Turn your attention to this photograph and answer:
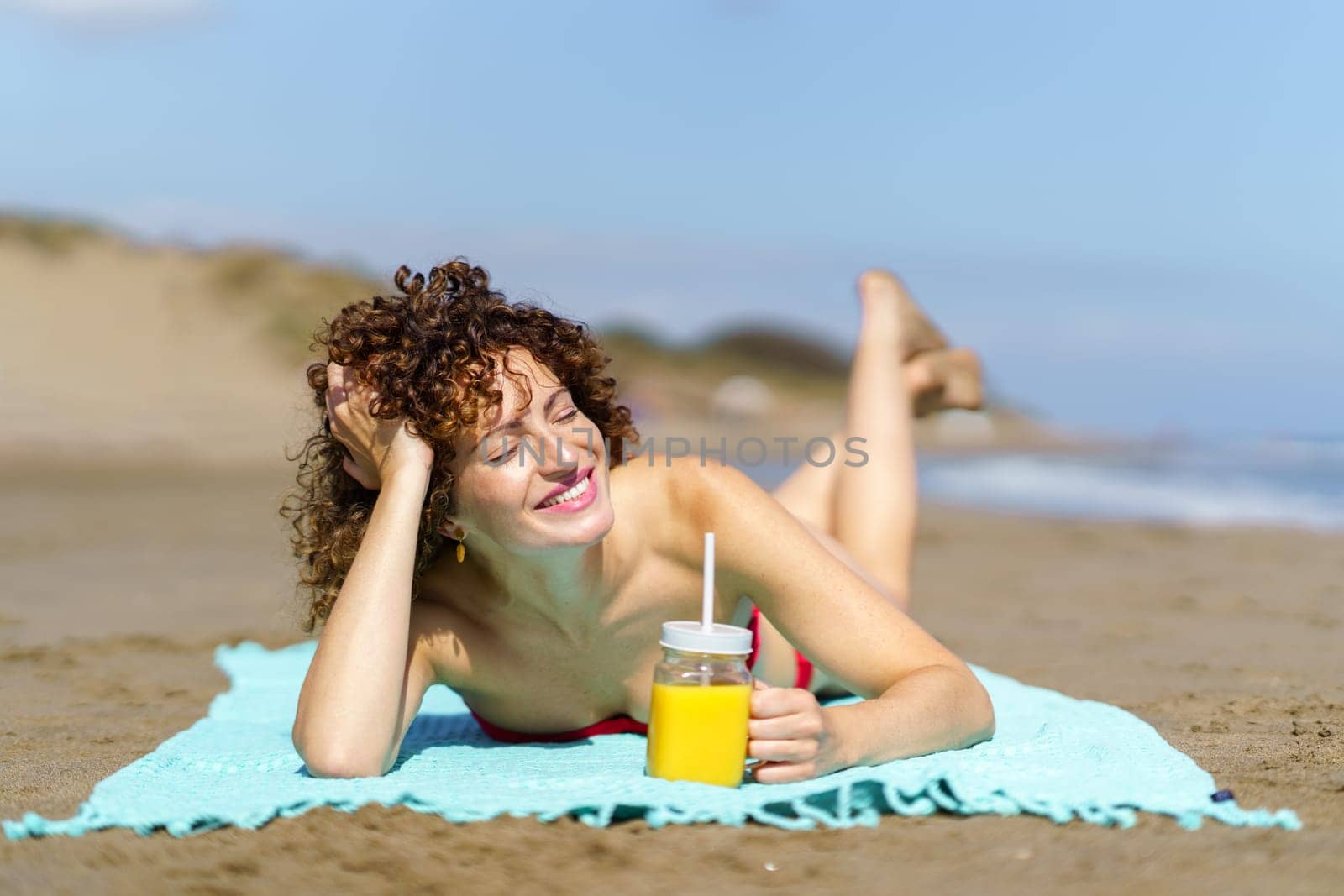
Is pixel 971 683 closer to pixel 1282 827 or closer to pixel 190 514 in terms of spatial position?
pixel 1282 827

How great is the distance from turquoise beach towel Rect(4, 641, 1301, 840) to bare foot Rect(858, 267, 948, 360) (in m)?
1.79

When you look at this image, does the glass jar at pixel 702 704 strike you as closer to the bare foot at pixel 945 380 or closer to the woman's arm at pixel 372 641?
the woman's arm at pixel 372 641

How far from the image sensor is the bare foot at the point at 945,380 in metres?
4.71

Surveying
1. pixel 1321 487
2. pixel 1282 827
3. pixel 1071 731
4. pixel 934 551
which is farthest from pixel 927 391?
pixel 1321 487

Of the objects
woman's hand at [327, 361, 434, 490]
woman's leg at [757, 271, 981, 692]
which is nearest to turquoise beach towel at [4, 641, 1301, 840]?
woman's hand at [327, 361, 434, 490]

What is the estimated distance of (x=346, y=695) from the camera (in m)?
2.66

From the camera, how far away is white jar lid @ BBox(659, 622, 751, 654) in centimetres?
235

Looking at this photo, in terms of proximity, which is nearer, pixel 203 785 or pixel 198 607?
pixel 203 785

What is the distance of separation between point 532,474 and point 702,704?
1.99 ft

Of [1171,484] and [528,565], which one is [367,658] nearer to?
[528,565]

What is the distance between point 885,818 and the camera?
247 centimetres

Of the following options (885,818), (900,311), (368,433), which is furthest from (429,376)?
(900,311)

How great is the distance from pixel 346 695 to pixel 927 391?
9.01 feet

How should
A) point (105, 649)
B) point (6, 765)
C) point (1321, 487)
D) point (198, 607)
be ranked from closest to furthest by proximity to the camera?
point (6, 765) → point (105, 649) → point (198, 607) → point (1321, 487)
